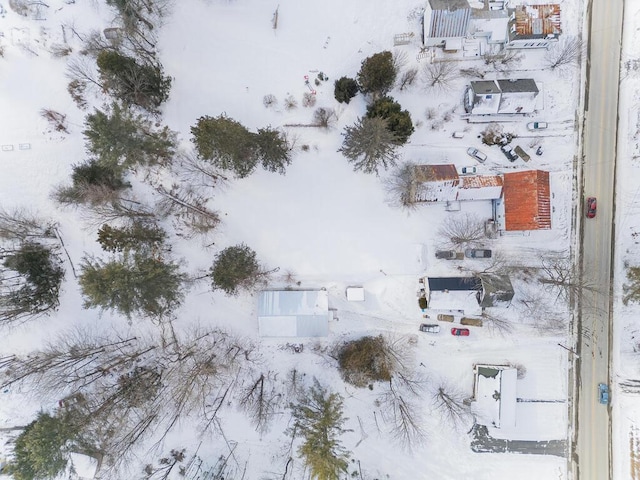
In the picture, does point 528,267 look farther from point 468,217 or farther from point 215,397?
point 215,397

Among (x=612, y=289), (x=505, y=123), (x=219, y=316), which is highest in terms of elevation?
(x=505, y=123)

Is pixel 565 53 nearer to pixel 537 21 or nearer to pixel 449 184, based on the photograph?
pixel 537 21

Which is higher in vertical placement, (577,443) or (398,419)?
(398,419)

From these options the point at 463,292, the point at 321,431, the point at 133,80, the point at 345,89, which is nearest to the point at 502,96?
the point at 345,89

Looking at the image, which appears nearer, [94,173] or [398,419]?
[94,173]

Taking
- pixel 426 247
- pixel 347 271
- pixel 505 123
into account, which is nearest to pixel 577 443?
pixel 426 247
